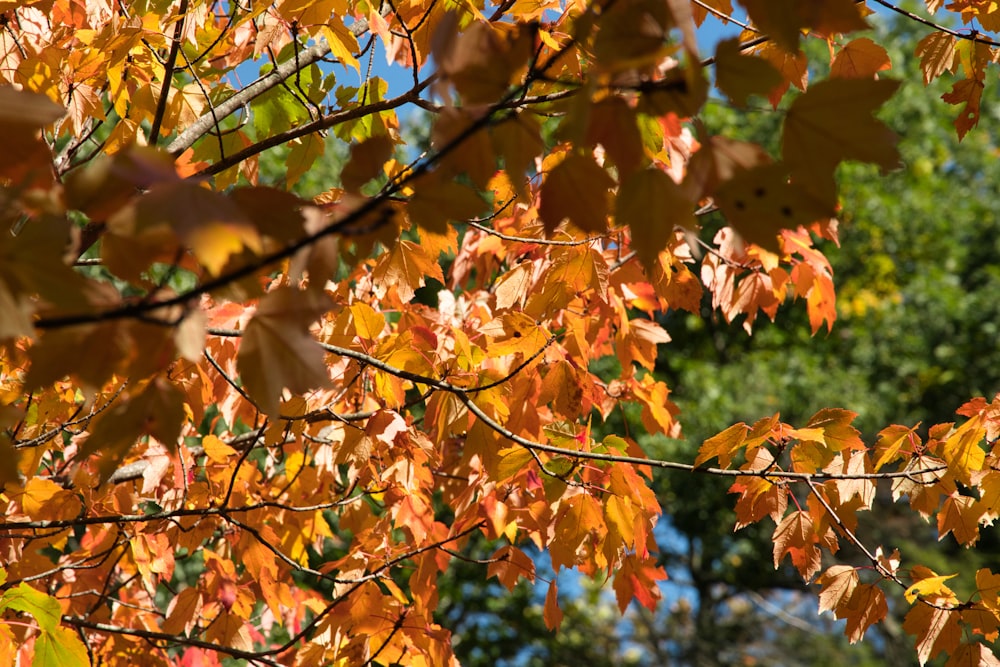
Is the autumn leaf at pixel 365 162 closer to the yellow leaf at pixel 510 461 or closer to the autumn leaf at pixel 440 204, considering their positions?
the autumn leaf at pixel 440 204

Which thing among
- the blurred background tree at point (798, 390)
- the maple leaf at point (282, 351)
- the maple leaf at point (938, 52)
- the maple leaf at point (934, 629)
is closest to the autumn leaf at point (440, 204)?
the maple leaf at point (282, 351)

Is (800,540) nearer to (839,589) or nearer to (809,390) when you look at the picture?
(839,589)

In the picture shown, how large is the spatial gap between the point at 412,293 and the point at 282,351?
101cm

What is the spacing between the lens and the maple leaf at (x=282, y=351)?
0.75 m

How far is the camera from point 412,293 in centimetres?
176

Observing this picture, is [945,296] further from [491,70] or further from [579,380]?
[491,70]

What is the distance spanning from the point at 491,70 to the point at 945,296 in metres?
11.5

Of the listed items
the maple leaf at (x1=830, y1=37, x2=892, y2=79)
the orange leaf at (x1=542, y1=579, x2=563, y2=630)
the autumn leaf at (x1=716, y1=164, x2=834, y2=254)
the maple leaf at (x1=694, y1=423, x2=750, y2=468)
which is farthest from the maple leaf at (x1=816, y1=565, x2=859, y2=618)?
the autumn leaf at (x1=716, y1=164, x2=834, y2=254)

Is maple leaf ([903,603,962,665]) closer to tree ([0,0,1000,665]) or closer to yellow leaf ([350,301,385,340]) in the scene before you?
tree ([0,0,1000,665])

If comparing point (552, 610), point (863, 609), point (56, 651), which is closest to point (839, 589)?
point (863, 609)

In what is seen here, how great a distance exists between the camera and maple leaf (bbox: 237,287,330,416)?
75 cm

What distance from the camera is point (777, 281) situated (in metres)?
2.26

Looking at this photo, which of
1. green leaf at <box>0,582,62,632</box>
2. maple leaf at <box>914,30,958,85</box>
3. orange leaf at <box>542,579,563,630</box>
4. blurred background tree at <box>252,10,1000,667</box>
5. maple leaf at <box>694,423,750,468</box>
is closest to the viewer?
green leaf at <box>0,582,62,632</box>

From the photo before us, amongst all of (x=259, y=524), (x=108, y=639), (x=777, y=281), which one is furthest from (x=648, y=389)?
(x=108, y=639)
